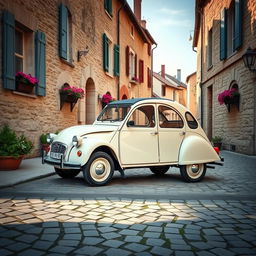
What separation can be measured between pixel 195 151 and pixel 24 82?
17.3ft

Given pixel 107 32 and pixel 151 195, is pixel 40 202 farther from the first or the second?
pixel 107 32

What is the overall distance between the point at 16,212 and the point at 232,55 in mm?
11607

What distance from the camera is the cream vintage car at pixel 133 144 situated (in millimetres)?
5938

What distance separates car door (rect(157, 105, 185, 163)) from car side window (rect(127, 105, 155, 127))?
0.16 m

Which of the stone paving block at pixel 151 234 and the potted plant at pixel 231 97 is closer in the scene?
the stone paving block at pixel 151 234

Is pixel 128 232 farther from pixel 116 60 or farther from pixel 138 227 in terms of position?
pixel 116 60

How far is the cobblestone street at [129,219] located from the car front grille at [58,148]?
0.62 meters

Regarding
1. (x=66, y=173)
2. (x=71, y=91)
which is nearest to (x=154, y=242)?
(x=66, y=173)

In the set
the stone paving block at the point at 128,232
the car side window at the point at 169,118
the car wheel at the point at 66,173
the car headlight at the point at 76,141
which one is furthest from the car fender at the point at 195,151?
the stone paving block at the point at 128,232

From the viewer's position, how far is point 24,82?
9.13 meters

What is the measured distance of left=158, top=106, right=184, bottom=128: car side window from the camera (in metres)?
6.78

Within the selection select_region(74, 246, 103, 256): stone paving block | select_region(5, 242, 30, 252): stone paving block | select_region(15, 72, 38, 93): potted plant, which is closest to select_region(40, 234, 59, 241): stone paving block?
select_region(5, 242, 30, 252): stone paving block

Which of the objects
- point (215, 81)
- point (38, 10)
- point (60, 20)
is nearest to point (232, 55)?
point (215, 81)

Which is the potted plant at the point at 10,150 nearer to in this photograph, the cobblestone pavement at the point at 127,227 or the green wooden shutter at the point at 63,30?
the cobblestone pavement at the point at 127,227
